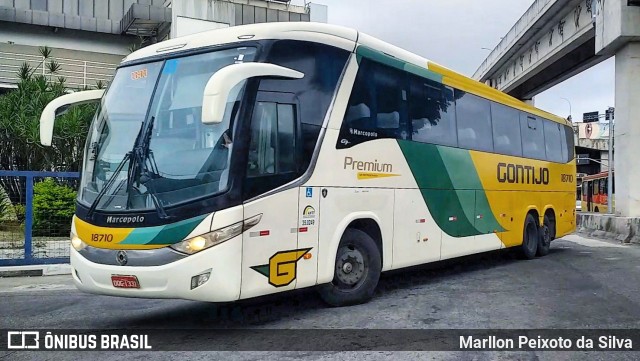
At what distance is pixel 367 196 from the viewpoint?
7.58 m

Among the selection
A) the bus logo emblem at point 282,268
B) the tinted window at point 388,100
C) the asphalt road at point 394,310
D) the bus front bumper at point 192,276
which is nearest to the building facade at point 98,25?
the asphalt road at point 394,310

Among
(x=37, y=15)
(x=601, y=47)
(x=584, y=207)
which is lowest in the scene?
(x=584, y=207)

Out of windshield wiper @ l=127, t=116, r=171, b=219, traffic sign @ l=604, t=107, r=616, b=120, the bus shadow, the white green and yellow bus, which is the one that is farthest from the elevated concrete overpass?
windshield wiper @ l=127, t=116, r=171, b=219

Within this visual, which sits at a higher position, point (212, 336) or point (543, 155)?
point (543, 155)

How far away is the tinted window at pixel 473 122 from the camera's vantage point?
10.1m

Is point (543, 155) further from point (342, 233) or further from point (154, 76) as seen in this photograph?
point (154, 76)

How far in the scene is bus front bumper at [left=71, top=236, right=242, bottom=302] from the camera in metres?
5.51

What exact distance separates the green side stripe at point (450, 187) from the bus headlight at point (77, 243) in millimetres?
4350

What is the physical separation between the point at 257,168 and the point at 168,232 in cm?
111

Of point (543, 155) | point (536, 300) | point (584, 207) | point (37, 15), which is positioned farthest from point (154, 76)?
point (584, 207)

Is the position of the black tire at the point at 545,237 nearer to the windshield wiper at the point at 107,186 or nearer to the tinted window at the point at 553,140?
the tinted window at the point at 553,140

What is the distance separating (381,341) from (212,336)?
67.2 inches

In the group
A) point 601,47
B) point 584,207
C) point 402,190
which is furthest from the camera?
point 584,207

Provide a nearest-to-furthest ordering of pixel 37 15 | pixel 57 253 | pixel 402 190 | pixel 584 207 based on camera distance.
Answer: pixel 402 190 → pixel 57 253 → pixel 37 15 → pixel 584 207
